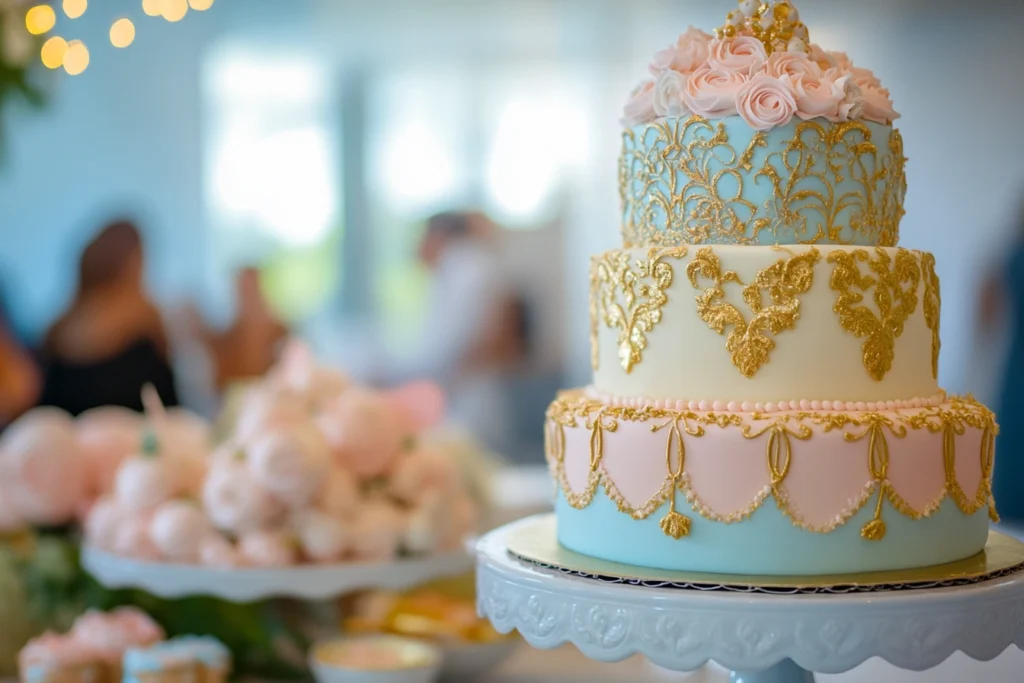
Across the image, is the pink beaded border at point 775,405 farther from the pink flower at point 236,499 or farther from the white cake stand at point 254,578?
the pink flower at point 236,499

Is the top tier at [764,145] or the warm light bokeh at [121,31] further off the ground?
the warm light bokeh at [121,31]

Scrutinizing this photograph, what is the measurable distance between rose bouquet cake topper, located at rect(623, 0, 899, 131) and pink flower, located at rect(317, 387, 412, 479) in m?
1.18

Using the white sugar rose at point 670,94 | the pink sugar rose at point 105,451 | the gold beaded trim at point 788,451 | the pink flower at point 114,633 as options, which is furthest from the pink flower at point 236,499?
the white sugar rose at point 670,94

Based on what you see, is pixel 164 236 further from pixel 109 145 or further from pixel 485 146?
pixel 485 146

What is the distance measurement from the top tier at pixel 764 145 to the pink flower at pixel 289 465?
1.12 metres

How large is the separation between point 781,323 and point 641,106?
0.54 m

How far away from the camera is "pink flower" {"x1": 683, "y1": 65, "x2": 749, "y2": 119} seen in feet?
7.11

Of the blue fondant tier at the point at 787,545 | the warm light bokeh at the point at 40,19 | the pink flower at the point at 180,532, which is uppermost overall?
the warm light bokeh at the point at 40,19

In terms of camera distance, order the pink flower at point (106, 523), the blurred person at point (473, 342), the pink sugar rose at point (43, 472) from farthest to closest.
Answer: the blurred person at point (473, 342) < the pink sugar rose at point (43, 472) < the pink flower at point (106, 523)

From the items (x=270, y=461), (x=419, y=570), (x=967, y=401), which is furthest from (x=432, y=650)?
(x=967, y=401)

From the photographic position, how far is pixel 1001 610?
1915 mm

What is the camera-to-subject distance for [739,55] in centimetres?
222

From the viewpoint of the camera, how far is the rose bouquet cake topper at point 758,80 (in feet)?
7.02

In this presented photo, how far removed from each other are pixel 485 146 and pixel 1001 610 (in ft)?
21.3
